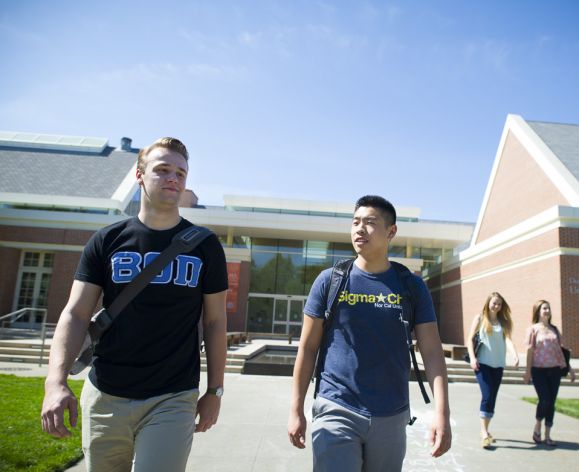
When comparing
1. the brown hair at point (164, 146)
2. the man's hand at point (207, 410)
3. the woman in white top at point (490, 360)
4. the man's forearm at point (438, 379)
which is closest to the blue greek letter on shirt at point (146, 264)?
the brown hair at point (164, 146)

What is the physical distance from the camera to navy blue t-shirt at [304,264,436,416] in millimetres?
2459

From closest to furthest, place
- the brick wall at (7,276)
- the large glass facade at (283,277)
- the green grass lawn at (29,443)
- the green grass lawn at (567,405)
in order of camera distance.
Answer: the green grass lawn at (29,443)
the green grass lawn at (567,405)
the brick wall at (7,276)
the large glass facade at (283,277)

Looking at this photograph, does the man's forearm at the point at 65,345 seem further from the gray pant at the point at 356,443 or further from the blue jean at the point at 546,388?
the blue jean at the point at 546,388

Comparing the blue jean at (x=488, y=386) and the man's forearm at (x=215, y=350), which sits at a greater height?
the man's forearm at (x=215, y=350)

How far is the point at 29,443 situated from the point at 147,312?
4150 mm

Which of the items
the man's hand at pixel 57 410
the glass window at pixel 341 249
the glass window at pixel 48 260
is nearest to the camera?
the man's hand at pixel 57 410

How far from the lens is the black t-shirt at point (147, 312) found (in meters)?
2.21

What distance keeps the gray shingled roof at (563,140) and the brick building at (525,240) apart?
48 millimetres

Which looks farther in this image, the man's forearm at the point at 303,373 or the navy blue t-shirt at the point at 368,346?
the man's forearm at the point at 303,373

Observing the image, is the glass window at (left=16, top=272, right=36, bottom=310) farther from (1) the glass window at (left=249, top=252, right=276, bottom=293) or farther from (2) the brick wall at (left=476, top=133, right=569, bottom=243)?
(2) the brick wall at (left=476, top=133, right=569, bottom=243)

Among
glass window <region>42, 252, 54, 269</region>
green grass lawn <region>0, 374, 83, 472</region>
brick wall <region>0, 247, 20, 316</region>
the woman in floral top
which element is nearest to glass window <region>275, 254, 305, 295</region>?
glass window <region>42, 252, 54, 269</region>

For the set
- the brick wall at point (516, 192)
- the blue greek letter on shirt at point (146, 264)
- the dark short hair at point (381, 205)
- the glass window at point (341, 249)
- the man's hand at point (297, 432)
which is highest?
the brick wall at point (516, 192)

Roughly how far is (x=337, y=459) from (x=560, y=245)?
1822 centimetres

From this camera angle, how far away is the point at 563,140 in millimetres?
23828
